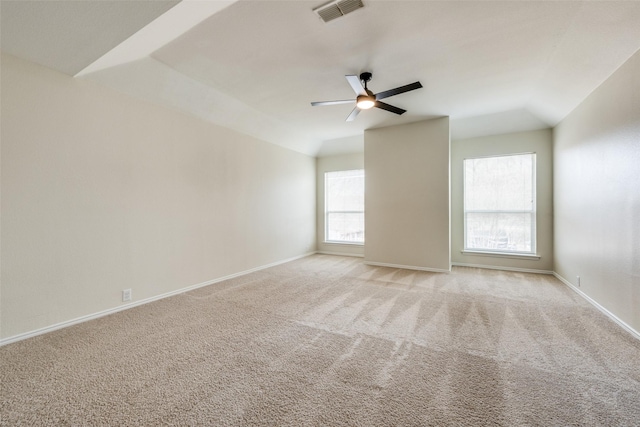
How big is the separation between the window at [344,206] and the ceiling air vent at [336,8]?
425 cm

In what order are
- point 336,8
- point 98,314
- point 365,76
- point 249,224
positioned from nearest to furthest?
point 336,8
point 98,314
point 365,76
point 249,224

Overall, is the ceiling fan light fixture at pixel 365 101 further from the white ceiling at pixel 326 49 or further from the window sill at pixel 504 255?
the window sill at pixel 504 255

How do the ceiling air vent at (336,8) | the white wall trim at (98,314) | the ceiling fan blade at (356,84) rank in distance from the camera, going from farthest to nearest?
the ceiling fan blade at (356,84) < the white wall trim at (98,314) < the ceiling air vent at (336,8)

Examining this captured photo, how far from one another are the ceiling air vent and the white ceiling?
0.25 feet

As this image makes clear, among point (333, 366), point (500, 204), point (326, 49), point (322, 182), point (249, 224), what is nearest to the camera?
point (333, 366)

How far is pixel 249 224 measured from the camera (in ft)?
15.4

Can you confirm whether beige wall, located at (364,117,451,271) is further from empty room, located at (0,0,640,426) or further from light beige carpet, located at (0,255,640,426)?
light beige carpet, located at (0,255,640,426)

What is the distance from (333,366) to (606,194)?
3.41 m

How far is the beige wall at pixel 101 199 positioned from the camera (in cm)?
228

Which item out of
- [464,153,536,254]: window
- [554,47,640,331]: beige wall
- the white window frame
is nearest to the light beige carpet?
[554,47,640,331]: beige wall

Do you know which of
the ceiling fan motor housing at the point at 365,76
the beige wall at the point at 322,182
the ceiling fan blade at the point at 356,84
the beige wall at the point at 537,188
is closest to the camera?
the ceiling fan blade at the point at 356,84

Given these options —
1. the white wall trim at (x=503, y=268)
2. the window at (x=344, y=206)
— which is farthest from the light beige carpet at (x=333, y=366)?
the window at (x=344, y=206)

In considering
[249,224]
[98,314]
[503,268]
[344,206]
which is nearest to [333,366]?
[98,314]

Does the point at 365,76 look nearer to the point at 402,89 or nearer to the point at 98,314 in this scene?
the point at 402,89
